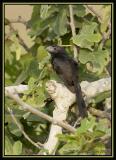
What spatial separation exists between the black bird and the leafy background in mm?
61

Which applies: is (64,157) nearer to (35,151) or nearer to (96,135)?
(96,135)

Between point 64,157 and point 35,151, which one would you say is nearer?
point 64,157

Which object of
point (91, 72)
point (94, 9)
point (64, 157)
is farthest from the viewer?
point (94, 9)

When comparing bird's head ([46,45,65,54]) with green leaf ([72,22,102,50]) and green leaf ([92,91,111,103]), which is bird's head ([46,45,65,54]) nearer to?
green leaf ([72,22,102,50])

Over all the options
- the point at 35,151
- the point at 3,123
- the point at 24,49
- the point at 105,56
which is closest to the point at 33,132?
the point at 35,151

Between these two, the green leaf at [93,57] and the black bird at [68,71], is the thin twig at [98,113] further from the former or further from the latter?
the green leaf at [93,57]

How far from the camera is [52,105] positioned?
3863mm

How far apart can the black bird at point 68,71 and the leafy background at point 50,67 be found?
61mm

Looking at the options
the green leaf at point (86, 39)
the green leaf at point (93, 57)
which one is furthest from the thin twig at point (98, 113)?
the green leaf at point (86, 39)

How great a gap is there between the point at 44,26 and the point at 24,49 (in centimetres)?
51

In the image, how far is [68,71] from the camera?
3.69m

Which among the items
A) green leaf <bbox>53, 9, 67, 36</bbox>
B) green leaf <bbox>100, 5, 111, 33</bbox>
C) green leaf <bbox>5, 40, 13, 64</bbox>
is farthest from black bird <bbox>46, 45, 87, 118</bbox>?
green leaf <bbox>5, 40, 13, 64</bbox>

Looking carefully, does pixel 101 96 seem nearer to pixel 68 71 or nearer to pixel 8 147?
pixel 68 71

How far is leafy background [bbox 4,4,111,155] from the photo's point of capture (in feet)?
10.1
